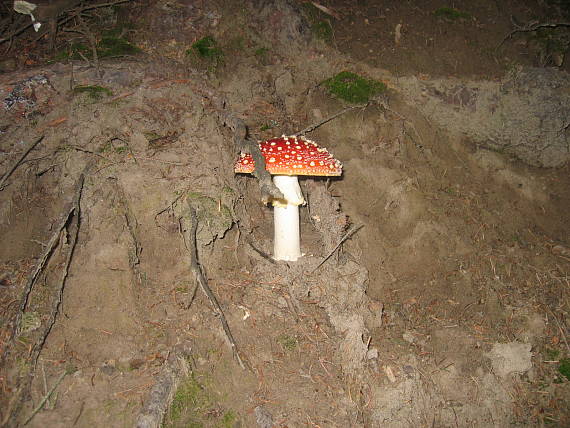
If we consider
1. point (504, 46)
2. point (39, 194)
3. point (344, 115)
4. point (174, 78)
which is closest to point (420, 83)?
point (344, 115)

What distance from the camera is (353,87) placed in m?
4.99

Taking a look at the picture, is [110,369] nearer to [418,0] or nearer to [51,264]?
[51,264]

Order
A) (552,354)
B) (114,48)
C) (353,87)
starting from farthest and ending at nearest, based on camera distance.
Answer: (353,87) < (114,48) < (552,354)

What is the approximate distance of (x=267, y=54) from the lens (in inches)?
200

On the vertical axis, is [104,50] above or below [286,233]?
above

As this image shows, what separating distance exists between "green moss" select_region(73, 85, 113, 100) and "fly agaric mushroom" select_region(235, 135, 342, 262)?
145 cm

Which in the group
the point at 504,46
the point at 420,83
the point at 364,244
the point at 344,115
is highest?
the point at 504,46

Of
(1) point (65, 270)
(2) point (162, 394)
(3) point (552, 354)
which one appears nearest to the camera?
(2) point (162, 394)

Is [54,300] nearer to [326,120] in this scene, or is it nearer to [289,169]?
[289,169]

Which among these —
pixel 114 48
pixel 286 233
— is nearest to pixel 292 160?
pixel 286 233

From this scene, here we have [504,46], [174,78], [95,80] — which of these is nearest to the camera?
[95,80]

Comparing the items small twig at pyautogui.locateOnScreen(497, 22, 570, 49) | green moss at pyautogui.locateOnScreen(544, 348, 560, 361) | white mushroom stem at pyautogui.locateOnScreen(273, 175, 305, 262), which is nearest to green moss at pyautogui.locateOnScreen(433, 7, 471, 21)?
small twig at pyautogui.locateOnScreen(497, 22, 570, 49)

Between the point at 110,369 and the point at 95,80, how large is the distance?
8.98 feet

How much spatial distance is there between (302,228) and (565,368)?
11.1 feet
